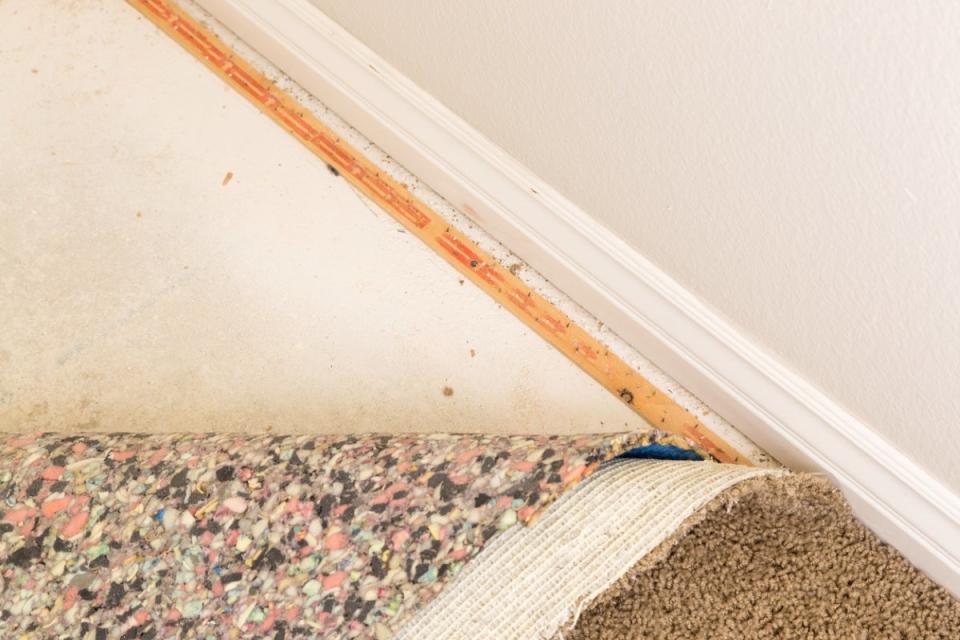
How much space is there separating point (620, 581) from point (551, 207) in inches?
20.2

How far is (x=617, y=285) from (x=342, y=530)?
20.2 inches

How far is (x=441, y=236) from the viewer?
1.41 meters

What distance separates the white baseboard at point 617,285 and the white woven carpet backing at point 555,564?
18cm

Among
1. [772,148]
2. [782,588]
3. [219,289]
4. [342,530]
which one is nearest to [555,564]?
[342,530]

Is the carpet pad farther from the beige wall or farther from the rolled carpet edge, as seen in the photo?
the beige wall

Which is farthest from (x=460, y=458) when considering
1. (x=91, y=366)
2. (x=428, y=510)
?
(x=91, y=366)

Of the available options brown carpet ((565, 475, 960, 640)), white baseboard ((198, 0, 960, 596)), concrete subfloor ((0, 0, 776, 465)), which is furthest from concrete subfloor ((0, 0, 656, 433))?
brown carpet ((565, 475, 960, 640))

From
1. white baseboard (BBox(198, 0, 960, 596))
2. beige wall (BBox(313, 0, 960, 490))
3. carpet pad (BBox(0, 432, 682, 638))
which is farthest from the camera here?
white baseboard (BBox(198, 0, 960, 596))

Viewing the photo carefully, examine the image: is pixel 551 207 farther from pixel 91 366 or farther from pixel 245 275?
pixel 91 366

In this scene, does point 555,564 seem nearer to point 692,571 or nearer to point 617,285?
point 692,571

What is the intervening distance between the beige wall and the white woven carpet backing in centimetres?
23

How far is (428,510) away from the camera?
999 mm

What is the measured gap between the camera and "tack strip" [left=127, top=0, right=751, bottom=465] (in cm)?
130

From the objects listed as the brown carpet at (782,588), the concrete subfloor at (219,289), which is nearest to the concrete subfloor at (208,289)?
the concrete subfloor at (219,289)
